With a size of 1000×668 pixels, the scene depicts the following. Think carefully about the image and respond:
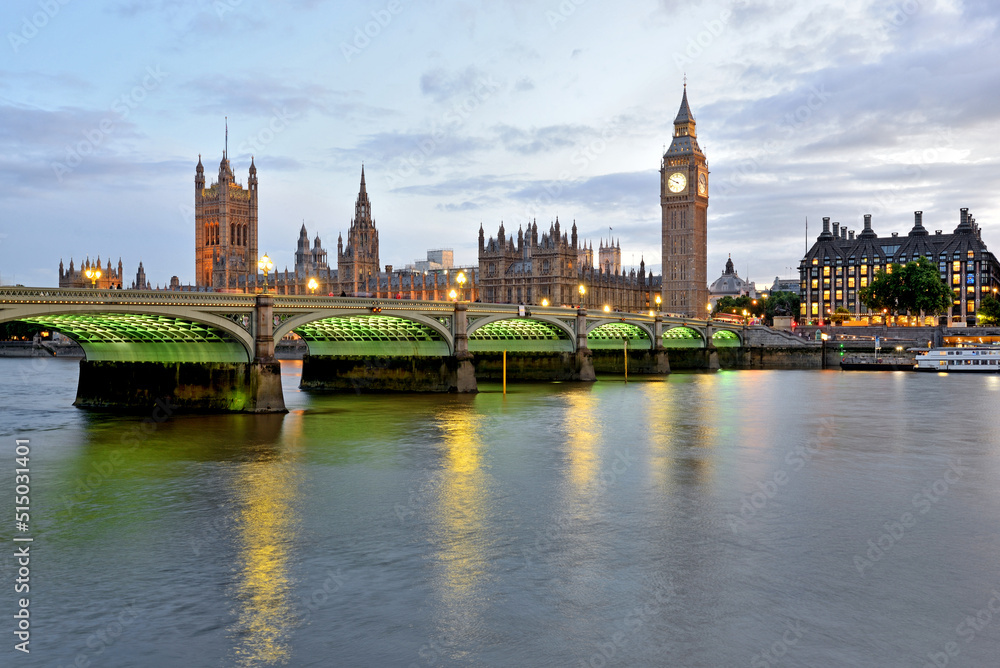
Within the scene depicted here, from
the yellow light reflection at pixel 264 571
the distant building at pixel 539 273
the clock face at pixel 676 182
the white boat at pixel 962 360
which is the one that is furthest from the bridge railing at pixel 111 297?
the clock face at pixel 676 182

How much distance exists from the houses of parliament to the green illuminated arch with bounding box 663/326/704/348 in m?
32.1

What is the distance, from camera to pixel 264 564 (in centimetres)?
1455

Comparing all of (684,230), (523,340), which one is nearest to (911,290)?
(684,230)

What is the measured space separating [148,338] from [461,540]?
98.5 ft

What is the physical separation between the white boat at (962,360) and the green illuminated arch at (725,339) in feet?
70.1

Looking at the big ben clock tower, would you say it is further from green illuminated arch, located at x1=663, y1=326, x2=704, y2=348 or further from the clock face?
green illuminated arch, located at x1=663, y1=326, x2=704, y2=348

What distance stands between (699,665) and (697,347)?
82.1 m

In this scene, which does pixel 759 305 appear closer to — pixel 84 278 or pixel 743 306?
pixel 743 306

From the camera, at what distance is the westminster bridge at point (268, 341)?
34344 mm

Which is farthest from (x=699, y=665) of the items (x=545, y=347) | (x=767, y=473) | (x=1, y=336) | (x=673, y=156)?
(x=673, y=156)

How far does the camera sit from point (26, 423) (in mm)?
37031

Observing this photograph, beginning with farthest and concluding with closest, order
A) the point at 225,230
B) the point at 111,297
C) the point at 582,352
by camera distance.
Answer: the point at 225,230 → the point at 582,352 → the point at 111,297

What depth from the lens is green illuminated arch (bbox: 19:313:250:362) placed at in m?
36.5

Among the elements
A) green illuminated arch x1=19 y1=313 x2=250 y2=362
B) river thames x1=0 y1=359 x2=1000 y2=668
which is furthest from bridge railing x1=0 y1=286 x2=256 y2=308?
river thames x1=0 y1=359 x2=1000 y2=668
